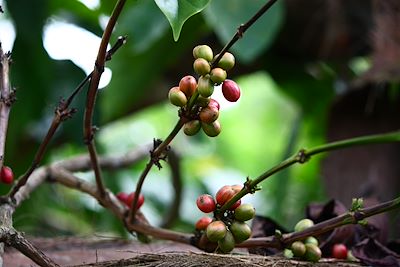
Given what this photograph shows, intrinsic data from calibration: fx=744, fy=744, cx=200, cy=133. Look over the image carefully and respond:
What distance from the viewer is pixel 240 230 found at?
61cm

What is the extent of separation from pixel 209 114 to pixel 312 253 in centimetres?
17

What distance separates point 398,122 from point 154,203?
0.84 m

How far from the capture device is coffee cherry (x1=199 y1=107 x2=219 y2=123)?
0.58m

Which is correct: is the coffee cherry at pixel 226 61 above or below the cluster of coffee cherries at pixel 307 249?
above

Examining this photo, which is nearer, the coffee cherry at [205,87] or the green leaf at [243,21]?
the coffee cherry at [205,87]

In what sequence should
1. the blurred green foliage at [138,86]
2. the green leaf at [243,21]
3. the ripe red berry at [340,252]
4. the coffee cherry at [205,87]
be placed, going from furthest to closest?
the blurred green foliage at [138,86] < the green leaf at [243,21] < the ripe red berry at [340,252] < the coffee cherry at [205,87]

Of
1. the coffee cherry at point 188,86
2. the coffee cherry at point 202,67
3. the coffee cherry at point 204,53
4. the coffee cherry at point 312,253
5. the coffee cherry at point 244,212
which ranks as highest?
the coffee cherry at point 204,53

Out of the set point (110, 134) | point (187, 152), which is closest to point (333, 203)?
point (187, 152)

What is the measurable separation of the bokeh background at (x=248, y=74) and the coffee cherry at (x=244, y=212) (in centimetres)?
65

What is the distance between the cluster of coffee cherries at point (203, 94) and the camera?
58 centimetres

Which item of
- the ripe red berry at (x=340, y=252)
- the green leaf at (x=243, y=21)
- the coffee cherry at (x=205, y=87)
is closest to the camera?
the coffee cherry at (x=205, y=87)

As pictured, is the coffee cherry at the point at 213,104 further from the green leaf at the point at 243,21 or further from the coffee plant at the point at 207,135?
the green leaf at the point at 243,21

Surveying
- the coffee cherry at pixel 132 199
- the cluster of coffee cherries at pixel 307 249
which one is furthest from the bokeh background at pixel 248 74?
the cluster of coffee cherries at pixel 307 249

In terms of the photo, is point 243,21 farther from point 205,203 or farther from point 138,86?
point 205,203
